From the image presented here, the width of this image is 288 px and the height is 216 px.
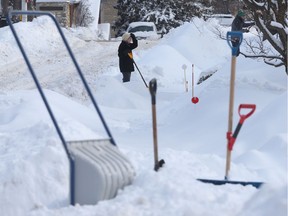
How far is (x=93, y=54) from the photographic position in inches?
992

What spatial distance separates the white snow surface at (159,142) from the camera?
17.5ft

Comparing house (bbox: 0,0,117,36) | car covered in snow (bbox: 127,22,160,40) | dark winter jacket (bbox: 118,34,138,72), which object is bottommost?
house (bbox: 0,0,117,36)

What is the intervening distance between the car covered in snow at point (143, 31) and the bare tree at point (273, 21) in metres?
21.6

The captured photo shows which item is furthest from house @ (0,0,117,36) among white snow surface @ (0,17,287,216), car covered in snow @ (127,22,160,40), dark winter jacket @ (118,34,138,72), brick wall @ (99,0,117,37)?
dark winter jacket @ (118,34,138,72)

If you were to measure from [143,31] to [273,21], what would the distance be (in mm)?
22654

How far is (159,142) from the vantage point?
397 inches

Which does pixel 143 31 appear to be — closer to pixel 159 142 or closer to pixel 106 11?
pixel 106 11

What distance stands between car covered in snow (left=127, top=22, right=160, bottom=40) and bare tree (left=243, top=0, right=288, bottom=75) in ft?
70.8

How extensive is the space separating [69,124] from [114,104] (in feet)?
18.5

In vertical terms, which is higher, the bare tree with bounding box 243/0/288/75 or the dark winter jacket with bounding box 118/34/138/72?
the bare tree with bounding box 243/0/288/75

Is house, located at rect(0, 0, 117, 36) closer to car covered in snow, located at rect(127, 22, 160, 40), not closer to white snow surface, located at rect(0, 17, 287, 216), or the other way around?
car covered in snow, located at rect(127, 22, 160, 40)

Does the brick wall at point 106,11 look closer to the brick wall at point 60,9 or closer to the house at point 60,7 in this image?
the house at point 60,7

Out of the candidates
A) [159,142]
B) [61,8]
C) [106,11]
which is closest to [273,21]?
[159,142]

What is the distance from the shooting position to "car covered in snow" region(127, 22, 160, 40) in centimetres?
3356
